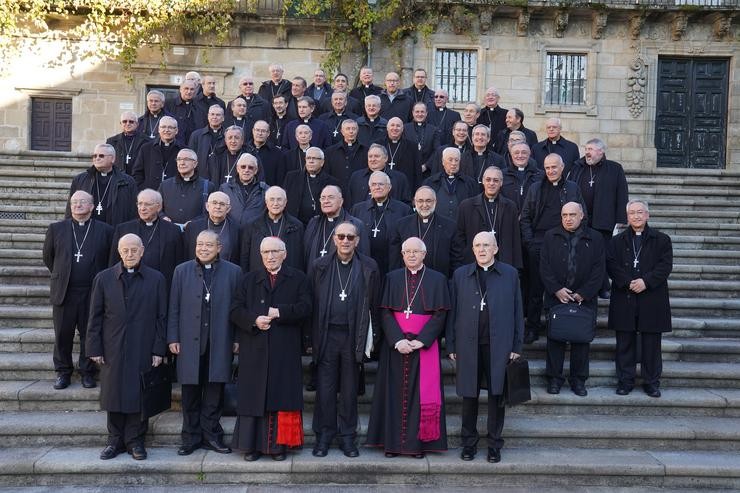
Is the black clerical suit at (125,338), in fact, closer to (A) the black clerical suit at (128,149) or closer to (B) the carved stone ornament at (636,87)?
(A) the black clerical suit at (128,149)

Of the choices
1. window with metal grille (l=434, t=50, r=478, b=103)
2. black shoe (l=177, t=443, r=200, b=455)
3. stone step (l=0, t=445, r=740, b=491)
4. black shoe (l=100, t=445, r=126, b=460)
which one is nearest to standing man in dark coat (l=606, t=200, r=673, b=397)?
stone step (l=0, t=445, r=740, b=491)

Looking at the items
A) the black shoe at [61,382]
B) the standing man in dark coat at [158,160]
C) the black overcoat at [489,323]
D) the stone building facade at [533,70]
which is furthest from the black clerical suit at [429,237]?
the stone building facade at [533,70]

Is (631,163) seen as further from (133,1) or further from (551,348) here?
(133,1)

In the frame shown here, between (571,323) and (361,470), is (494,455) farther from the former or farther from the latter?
(571,323)

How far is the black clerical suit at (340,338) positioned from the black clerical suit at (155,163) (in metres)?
3.19

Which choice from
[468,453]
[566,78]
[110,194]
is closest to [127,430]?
[110,194]

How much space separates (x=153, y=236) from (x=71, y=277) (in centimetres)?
87

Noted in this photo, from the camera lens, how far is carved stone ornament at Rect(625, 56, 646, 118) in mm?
15148

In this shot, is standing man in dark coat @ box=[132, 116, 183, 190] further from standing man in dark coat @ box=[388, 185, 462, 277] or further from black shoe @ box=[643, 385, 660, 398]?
black shoe @ box=[643, 385, 660, 398]

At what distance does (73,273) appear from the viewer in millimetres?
6680

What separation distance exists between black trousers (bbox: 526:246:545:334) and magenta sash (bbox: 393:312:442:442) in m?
1.88

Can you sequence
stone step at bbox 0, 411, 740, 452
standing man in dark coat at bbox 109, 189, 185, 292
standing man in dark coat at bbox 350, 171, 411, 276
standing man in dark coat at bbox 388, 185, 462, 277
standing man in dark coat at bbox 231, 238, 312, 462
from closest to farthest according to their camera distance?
standing man in dark coat at bbox 231, 238, 312, 462 → stone step at bbox 0, 411, 740, 452 → standing man in dark coat at bbox 109, 189, 185, 292 → standing man in dark coat at bbox 388, 185, 462, 277 → standing man in dark coat at bbox 350, 171, 411, 276

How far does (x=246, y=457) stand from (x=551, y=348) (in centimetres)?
310

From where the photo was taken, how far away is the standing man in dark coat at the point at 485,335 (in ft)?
19.7
